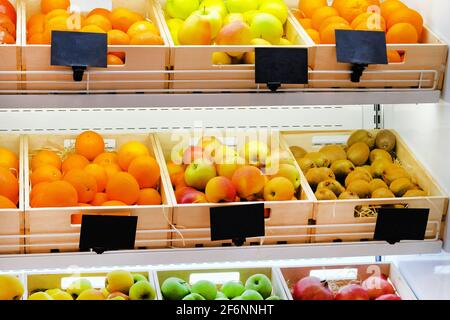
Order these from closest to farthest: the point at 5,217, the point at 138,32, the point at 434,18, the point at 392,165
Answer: the point at 5,217
the point at 138,32
the point at 434,18
the point at 392,165

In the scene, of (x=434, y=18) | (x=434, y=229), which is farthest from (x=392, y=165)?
(x=434, y=18)

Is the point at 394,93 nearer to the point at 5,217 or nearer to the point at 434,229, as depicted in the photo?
the point at 434,229

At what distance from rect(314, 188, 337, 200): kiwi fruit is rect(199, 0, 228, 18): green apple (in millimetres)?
561

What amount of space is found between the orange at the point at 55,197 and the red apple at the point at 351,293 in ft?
2.63

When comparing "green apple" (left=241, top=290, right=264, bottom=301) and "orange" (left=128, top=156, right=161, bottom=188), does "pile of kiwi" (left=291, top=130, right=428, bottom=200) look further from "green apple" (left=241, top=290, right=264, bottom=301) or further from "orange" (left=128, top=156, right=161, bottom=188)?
"orange" (left=128, top=156, right=161, bottom=188)

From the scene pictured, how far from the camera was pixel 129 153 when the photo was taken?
2.16 metres

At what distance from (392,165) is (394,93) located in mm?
330

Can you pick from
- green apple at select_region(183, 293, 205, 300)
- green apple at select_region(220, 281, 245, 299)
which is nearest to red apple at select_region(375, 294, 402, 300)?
green apple at select_region(220, 281, 245, 299)

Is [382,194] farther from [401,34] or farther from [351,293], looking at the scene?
[401,34]

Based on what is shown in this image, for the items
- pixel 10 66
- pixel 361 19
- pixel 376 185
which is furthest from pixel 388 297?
pixel 10 66

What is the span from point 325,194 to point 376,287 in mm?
384

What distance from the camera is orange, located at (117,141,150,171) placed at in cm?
216

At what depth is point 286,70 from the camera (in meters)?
1.91

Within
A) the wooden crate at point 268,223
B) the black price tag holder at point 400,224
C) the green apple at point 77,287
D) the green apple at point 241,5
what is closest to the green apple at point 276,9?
the green apple at point 241,5
